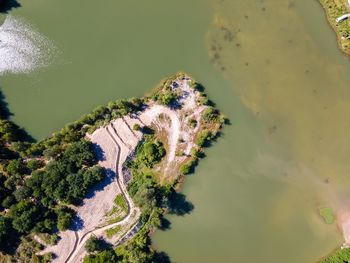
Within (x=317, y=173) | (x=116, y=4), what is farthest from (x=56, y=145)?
(x=317, y=173)

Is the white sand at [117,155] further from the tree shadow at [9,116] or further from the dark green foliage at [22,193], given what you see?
the tree shadow at [9,116]

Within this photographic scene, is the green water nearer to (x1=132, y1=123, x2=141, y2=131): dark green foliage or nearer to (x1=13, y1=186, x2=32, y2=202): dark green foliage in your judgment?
(x1=132, y1=123, x2=141, y2=131): dark green foliage

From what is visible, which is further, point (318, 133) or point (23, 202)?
point (318, 133)

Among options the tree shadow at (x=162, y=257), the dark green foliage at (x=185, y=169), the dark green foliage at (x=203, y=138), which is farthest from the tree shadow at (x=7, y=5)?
the tree shadow at (x=162, y=257)

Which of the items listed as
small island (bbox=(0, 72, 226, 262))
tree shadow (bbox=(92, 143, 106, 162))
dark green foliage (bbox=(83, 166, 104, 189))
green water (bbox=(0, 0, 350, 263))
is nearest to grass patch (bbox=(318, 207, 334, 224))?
green water (bbox=(0, 0, 350, 263))

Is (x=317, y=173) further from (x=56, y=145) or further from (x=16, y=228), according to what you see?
(x=16, y=228)

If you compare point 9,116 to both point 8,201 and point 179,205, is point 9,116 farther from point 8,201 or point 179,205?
point 179,205
